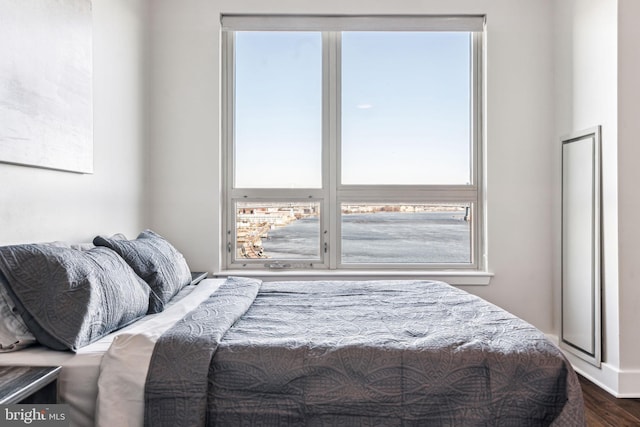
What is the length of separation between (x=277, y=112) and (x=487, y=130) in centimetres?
164

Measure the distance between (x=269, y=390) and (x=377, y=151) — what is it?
253cm

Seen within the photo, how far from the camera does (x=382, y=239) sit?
372cm

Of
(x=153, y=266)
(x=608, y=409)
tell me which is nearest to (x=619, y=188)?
(x=608, y=409)

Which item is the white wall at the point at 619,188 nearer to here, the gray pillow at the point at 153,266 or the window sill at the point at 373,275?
the window sill at the point at 373,275

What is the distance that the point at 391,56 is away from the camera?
12.1 feet

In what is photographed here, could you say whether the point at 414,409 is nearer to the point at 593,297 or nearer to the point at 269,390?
the point at 269,390

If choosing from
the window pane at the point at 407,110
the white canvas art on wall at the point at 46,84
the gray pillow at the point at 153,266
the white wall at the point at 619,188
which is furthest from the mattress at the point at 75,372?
the white wall at the point at 619,188

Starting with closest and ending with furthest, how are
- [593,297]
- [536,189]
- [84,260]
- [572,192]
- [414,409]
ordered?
1. [414,409]
2. [84,260]
3. [593,297]
4. [572,192]
5. [536,189]

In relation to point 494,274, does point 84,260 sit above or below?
above

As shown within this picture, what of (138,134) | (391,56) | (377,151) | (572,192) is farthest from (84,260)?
(572,192)

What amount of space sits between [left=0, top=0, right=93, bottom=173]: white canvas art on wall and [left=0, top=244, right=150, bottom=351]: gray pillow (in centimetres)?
48

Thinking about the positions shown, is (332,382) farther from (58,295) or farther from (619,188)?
(619,188)

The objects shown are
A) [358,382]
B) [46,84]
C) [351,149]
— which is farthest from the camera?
[351,149]
